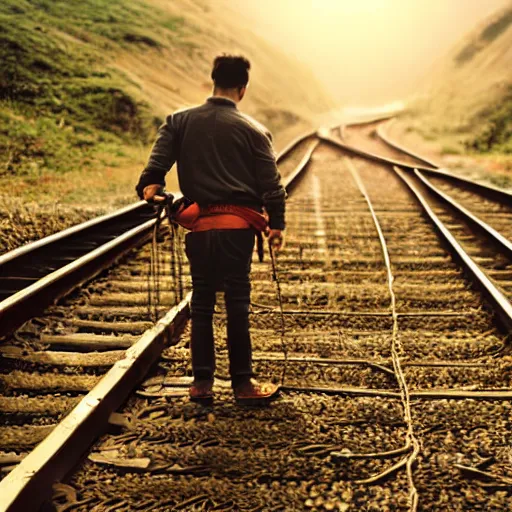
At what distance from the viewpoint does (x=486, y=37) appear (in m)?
49.6

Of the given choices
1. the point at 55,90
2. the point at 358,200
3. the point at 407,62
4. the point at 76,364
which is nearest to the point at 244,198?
the point at 76,364

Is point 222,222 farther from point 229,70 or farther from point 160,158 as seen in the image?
point 229,70

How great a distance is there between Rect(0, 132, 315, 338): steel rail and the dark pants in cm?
146

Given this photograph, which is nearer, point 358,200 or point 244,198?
point 244,198

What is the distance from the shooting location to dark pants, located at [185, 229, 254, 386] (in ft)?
10.1

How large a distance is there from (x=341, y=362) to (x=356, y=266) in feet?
7.42

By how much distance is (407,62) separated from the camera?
108 metres

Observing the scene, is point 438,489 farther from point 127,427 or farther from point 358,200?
point 358,200

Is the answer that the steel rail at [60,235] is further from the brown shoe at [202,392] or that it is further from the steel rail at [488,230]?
the steel rail at [488,230]

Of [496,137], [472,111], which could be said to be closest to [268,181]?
[496,137]

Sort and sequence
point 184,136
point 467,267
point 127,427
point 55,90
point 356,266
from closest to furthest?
point 127,427 < point 184,136 < point 467,267 < point 356,266 < point 55,90

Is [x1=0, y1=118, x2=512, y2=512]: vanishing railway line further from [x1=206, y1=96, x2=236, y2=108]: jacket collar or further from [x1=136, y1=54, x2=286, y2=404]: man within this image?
[x1=206, y1=96, x2=236, y2=108]: jacket collar

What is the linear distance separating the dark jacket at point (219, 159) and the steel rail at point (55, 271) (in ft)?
5.03

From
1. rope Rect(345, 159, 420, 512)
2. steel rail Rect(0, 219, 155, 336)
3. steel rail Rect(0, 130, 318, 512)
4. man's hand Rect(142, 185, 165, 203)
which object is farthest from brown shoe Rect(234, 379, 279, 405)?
steel rail Rect(0, 219, 155, 336)
